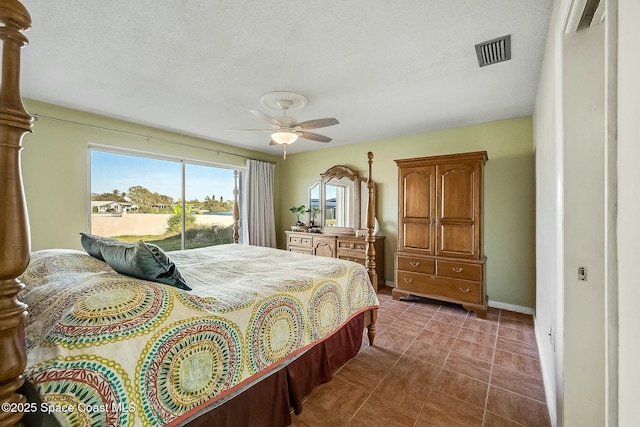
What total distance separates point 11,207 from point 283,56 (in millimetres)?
1911

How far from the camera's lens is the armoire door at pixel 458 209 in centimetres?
322

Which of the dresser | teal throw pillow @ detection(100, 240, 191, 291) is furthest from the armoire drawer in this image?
teal throw pillow @ detection(100, 240, 191, 291)

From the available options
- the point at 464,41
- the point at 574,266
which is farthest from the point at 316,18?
the point at 574,266

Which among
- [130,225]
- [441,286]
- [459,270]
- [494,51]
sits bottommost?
[441,286]

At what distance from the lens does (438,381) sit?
79.0 inches

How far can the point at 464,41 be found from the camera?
1.90m

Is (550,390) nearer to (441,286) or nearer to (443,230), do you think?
(441,286)

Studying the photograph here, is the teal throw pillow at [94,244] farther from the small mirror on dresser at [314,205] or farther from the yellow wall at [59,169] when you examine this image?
the small mirror on dresser at [314,205]

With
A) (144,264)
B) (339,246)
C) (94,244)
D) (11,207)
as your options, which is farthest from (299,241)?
(11,207)

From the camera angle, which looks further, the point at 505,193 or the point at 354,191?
the point at 354,191

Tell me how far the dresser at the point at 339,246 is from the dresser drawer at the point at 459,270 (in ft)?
3.67

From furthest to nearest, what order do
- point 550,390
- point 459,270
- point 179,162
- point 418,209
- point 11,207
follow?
1. point 179,162
2. point 418,209
3. point 459,270
4. point 550,390
5. point 11,207

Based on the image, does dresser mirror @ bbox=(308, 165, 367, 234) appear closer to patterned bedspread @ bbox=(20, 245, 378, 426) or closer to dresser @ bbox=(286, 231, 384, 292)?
dresser @ bbox=(286, 231, 384, 292)

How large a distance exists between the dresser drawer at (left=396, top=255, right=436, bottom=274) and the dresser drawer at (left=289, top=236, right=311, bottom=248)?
1.78 meters
